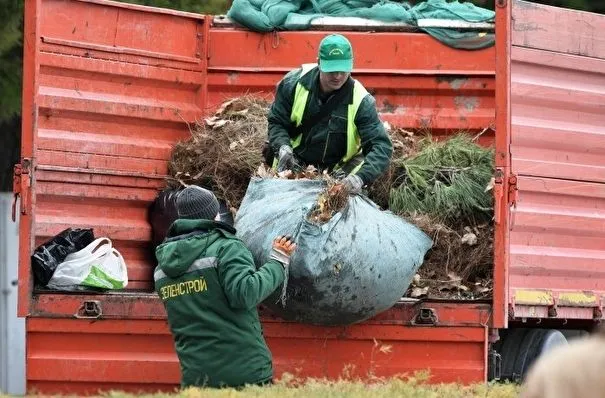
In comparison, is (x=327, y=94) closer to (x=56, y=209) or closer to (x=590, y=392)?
(x=56, y=209)

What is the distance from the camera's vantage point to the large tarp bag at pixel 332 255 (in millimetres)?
7102

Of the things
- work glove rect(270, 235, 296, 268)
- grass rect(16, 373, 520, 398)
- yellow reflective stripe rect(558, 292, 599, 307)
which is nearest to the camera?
grass rect(16, 373, 520, 398)

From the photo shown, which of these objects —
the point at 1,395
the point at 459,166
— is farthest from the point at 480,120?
the point at 1,395

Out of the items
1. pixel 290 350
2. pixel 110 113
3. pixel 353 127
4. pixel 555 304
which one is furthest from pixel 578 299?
pixel 110 113

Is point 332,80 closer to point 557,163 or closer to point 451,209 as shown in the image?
point 451,209

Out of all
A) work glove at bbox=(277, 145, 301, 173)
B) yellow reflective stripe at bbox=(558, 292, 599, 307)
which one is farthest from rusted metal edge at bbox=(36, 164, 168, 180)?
yellow reflective stripe at bbox=(558, 292, 599, 307)

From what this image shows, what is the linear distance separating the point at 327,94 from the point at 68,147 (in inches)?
56.2

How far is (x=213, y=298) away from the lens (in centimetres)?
642

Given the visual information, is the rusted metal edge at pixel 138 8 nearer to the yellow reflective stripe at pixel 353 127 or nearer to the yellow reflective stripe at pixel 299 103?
the yellow reflective stripe at pixel 299 103

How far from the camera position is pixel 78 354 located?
7.48 metres

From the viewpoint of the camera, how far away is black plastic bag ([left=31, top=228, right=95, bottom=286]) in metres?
7.58

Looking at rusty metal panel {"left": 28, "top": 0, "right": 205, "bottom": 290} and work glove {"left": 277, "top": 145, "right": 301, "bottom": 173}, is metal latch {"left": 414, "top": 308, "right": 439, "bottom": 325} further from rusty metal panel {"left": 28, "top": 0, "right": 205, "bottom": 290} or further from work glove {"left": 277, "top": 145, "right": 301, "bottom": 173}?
rusty metal panel {"left": 28, "top": 0, "right": 205, "bottom": 290}

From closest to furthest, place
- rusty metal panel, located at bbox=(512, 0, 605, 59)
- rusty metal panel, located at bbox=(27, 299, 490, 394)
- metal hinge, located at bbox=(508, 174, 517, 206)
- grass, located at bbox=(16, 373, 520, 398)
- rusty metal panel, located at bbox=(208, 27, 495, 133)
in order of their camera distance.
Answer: grass, located at bbox=(16, 373, 520, 398) → rusty metal panel, located at bbox=(27, 299, 490, 394) → metal hinge, located at bbox=(508, 174, 517, 206) → rusty metal panel, located at bbox=(512, 0, 605, 59) → rusty metal panel, located at bbox=(208, 27, 495, 133)

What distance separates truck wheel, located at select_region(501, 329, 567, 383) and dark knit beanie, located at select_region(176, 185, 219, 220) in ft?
7.74
